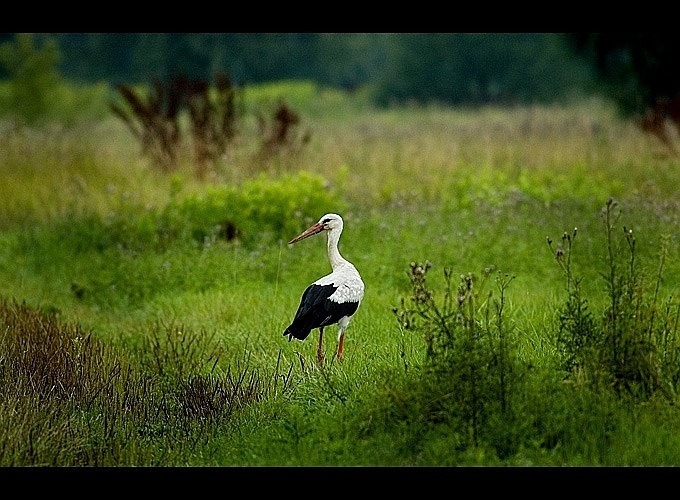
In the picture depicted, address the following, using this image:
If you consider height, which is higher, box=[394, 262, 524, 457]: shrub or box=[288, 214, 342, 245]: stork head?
box=[288, 214, 342, 245]: stork head

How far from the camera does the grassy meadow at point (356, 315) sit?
5316 mm

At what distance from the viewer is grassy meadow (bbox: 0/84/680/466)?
532 centimetres

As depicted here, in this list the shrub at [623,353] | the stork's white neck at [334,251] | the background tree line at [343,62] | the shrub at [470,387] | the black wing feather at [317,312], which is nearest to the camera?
the shrub at [470,387]

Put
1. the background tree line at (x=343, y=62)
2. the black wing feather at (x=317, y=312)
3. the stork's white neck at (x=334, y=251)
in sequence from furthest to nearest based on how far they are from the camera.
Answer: the background tree line at (x=343, y=62), the stork's white neck at (x=334, y=251), the black wing feather at (x=317, y=312)

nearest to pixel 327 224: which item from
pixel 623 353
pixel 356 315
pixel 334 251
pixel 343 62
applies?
pixel 334 251

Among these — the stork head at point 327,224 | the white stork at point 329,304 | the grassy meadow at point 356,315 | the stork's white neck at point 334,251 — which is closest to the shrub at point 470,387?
the grassy meadow at point 356,315

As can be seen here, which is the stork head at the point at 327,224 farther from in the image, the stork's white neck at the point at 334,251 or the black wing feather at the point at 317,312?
the black wing feather at the point at 317,312

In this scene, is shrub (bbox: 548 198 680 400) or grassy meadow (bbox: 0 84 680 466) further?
Answer: shrub (bbox: 548 198 680 400)

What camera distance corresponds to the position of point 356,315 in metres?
7.48

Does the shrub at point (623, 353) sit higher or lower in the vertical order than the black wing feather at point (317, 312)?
lower

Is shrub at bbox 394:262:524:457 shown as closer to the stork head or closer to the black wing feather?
the black wing feather

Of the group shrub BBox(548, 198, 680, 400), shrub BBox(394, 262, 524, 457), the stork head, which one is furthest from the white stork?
shrub BBox(548, 198, 680, 400)

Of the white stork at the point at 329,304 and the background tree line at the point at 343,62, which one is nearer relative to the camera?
the white stork at the point at 329,304

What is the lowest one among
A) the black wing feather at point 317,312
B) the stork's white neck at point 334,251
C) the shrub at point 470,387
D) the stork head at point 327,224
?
the shrub at point 470,387
